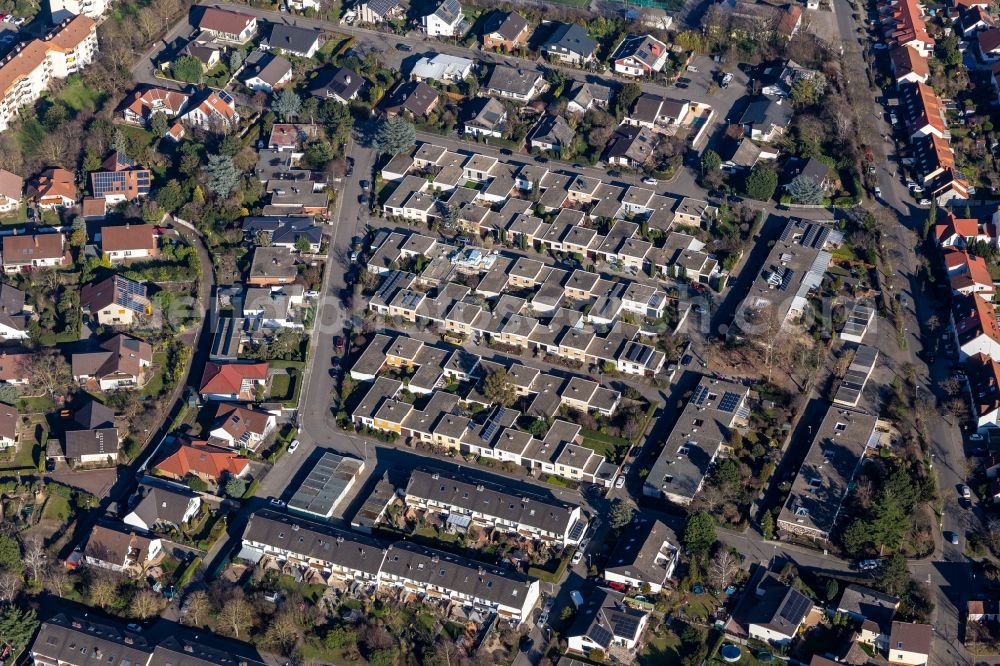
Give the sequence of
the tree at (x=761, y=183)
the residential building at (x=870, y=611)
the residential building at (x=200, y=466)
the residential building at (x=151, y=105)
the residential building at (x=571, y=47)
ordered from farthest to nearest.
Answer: the residential building at (x=571, y=47) → the residential building at (x=151, y=105) → the tree at (x=761, y=183) → the residential building at (x=200, y=466) → the residential building at (x=870, y=611)

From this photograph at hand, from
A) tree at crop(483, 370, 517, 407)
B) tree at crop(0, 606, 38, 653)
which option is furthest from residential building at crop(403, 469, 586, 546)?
tree at crop(0, 606, 38, 653)

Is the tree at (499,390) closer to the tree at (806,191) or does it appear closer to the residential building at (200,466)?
the residential building at (200,466)

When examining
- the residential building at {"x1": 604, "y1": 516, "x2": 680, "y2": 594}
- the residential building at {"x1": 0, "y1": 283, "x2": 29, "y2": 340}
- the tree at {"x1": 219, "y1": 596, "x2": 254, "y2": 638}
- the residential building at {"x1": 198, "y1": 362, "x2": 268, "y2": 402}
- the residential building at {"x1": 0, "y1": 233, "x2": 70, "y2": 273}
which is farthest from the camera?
the residential building at {"x1": 0, "y1": 233, "x2": 70, "y2": 273}

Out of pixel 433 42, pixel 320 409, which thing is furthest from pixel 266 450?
pixel 433 42

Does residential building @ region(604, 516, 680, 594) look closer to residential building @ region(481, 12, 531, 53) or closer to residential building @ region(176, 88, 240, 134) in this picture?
residential building @ region(176, 88, 240, 134)

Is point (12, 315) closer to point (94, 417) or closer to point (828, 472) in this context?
point (94, 417)

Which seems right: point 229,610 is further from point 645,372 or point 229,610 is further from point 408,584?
point 645,372

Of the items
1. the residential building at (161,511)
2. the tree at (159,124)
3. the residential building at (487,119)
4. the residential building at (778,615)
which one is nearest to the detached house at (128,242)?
the tree at (159,124)
